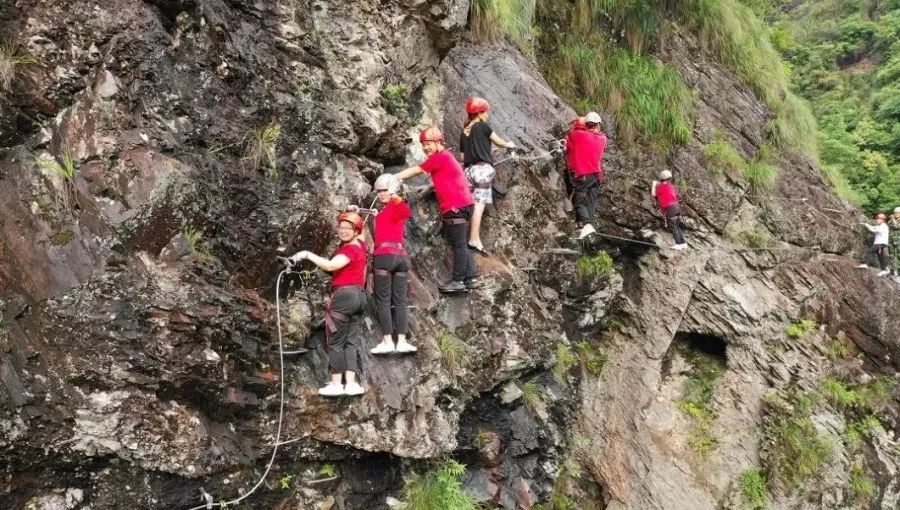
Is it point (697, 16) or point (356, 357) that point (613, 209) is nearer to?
point (697, 16)

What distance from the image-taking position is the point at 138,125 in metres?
5.08

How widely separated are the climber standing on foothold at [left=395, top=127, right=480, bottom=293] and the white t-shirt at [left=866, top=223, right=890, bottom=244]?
9.83 metres

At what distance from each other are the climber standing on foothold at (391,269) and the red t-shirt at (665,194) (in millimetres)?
5732

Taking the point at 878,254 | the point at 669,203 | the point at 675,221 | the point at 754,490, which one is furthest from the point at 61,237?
the point at 878,254

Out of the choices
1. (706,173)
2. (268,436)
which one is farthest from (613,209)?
(268,436)

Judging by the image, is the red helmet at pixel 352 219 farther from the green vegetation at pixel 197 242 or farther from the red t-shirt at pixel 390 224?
the green vegetation at pixel 197 242

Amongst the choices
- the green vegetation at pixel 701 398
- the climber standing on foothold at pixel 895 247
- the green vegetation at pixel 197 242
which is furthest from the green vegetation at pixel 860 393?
the green vegetation at pixel 197 242

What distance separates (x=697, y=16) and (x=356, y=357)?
1078 centimetres

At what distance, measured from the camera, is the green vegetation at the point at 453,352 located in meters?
6.78

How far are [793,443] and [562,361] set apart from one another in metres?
4.55

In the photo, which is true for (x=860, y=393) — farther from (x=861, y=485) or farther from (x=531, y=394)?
(x=531, y=394)

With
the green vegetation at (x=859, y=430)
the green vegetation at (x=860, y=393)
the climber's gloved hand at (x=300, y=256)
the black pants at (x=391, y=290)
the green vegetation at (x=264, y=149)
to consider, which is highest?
the green vegetation at (x=264, y=149)

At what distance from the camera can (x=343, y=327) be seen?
19.2 feet

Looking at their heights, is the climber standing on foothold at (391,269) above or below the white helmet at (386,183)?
below
